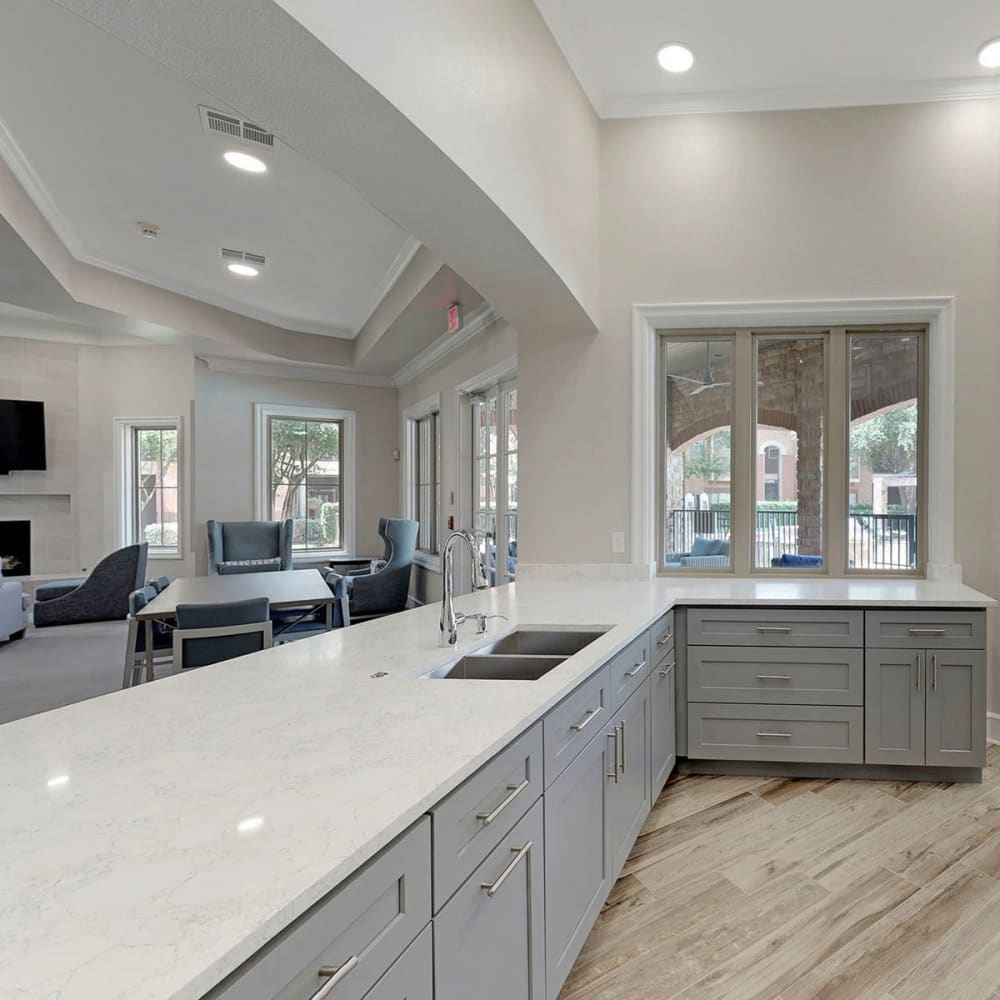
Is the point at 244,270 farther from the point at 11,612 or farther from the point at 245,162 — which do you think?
the point at 11,612

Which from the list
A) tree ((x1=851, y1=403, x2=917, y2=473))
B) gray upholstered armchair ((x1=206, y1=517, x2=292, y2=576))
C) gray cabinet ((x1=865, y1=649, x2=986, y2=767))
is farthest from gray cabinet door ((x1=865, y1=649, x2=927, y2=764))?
gray upholstered armchair ((x1=206, y1=517, x2=292, y2=576))

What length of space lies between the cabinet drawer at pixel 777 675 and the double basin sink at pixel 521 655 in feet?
2.81

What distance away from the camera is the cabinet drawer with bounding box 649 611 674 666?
98.2 inches

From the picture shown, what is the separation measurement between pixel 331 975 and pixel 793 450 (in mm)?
3419

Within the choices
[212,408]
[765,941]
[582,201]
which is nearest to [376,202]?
[582,201]

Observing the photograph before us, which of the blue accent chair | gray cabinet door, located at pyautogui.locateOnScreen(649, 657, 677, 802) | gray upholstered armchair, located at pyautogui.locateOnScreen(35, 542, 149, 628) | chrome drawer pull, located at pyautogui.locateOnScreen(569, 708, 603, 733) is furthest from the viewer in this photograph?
gray upholstered armchair, located at pyautogui.locateOnScreen(35, 542, 149, 628)

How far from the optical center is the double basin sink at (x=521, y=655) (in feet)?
6.27

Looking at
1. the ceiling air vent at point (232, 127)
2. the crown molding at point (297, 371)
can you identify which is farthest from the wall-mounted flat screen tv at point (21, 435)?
the ceiling air vent at point (232, 127)

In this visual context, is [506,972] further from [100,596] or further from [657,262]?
[100,596]

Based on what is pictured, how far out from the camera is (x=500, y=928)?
1.21 metres

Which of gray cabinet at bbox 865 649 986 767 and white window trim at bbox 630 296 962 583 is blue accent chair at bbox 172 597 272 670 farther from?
gray cabinet at bbox 865 649 986 767

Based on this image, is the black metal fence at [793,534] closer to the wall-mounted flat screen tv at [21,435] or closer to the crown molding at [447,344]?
the crown molding at [447,344]

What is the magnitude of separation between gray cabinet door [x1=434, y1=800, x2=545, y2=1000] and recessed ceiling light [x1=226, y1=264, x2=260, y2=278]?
4.86 metres

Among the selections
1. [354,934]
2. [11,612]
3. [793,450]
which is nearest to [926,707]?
[793,450]
